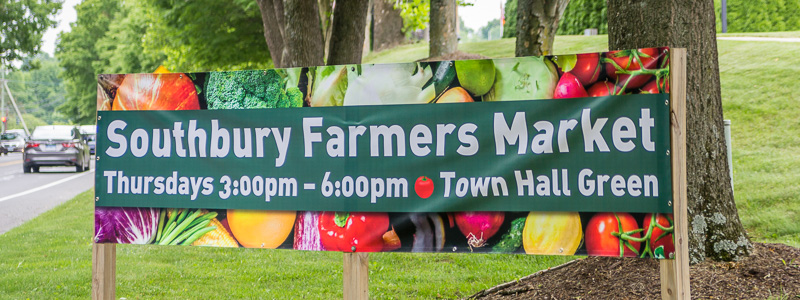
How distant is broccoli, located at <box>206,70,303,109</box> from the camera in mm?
3941

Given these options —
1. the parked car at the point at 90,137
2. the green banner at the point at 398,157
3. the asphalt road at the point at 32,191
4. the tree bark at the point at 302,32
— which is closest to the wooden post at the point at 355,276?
the green banner at the point at 398,157

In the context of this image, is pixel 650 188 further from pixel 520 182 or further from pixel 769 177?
pixel 769 177

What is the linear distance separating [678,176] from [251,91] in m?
2.24

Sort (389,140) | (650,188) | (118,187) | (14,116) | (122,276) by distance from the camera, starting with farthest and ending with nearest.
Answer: (14,116), (122,276), (118,187), (389,140), (650,188)

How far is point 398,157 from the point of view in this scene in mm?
3764

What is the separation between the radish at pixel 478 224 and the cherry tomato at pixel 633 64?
0.87 meters

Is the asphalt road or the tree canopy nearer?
the asphalt road

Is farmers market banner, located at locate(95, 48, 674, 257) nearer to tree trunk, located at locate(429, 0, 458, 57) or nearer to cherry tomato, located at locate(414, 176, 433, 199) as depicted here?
cherry tomato, located at locate(414, 176, 433, 199)

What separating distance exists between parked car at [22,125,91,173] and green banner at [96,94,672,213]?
72.8ft

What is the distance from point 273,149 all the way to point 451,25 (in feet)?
54.3

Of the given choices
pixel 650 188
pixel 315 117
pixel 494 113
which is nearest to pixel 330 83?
pixel 315 117

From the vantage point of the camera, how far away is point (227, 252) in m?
8.12

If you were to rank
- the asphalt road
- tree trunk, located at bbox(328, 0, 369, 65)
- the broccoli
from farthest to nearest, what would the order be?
the asphalt road
tree trunk, located at bbox(328, 0, 369, 65)
the broccoli

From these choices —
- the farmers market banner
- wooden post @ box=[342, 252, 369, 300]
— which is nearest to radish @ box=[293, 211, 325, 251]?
the farmers market banner
